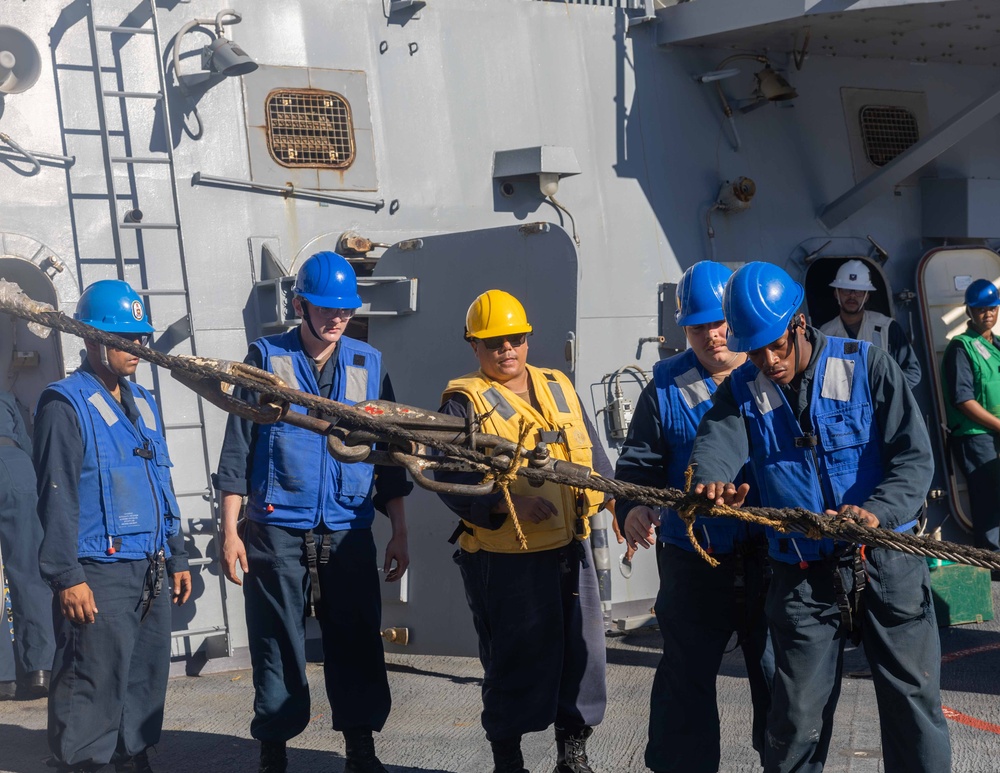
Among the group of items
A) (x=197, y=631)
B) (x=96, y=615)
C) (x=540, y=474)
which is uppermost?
(x=540, y=474)

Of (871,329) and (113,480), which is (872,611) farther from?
(871,329)

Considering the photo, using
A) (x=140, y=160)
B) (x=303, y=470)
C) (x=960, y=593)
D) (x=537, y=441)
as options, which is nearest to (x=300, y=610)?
(x=303, y=470)

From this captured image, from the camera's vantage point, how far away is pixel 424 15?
6.38 metres

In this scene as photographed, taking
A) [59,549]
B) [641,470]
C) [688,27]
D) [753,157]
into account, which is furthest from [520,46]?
[59,549]

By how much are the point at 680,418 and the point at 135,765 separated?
2.42 meters

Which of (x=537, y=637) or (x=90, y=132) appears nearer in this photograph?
(x=537, y=637)

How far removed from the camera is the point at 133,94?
227 inches

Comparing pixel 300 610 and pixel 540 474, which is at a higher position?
pixel 540 474

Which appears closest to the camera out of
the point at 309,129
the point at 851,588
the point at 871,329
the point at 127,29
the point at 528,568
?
the point at 851,588

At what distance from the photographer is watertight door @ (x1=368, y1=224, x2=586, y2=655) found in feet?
17.8

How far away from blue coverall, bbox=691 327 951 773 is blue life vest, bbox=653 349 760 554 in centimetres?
55

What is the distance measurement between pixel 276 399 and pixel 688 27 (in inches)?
192

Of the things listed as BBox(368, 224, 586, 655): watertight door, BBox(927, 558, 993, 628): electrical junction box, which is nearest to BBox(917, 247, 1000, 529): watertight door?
BBox(927, 558, 993, 628): electrical junction box

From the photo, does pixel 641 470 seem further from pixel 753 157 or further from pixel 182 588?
pixel 753 157
